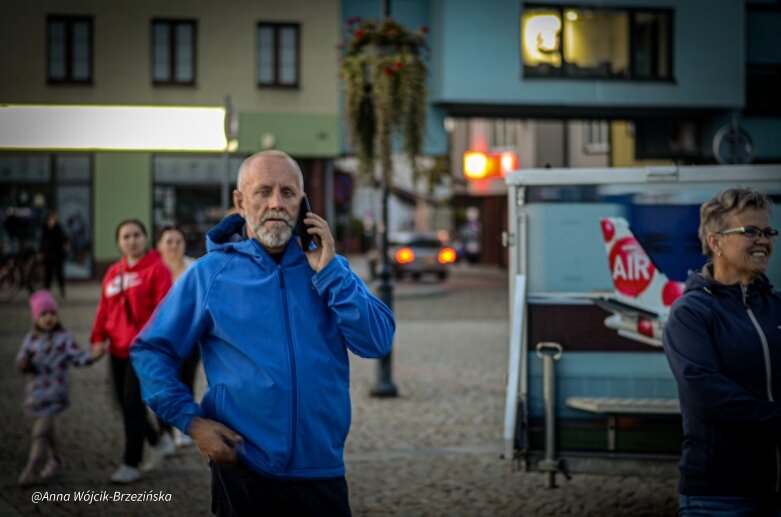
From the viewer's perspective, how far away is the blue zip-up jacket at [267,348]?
3.41m

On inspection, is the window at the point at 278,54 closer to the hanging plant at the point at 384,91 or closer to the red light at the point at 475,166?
the red light at the point at 475,166

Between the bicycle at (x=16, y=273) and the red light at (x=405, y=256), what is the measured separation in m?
11.4

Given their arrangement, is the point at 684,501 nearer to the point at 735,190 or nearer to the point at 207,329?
the point at 735,190

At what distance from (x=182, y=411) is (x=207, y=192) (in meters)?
29.0

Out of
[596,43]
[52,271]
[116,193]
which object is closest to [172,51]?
[116,193]

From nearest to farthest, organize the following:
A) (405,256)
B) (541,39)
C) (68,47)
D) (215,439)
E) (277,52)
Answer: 1. (215,439)
2. (541,39)
3. (68,47)
4. (277,52)
5. (405,256)

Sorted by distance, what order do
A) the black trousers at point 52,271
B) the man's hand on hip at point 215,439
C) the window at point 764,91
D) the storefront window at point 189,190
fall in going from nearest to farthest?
the man's hand on hip at point 215,439, the black trousers at point 52,271, the window at point 764,91, the storefront window at point 189,190

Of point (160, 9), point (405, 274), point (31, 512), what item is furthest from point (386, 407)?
point (405, 274)

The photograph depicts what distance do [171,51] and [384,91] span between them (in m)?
19.5

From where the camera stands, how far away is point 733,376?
11.6 feet

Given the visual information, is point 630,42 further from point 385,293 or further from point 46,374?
point 46,374

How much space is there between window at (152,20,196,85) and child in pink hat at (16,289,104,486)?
22.9m

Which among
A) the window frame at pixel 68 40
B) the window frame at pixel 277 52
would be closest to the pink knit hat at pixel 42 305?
the window frame at pixel 68 40

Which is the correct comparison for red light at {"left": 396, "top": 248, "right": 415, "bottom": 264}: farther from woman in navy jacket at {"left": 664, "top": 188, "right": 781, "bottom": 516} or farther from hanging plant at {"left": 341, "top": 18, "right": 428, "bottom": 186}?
woman in navy jacket at {"left": 664, "top": 188, "right": 781, "bottom": 516}
